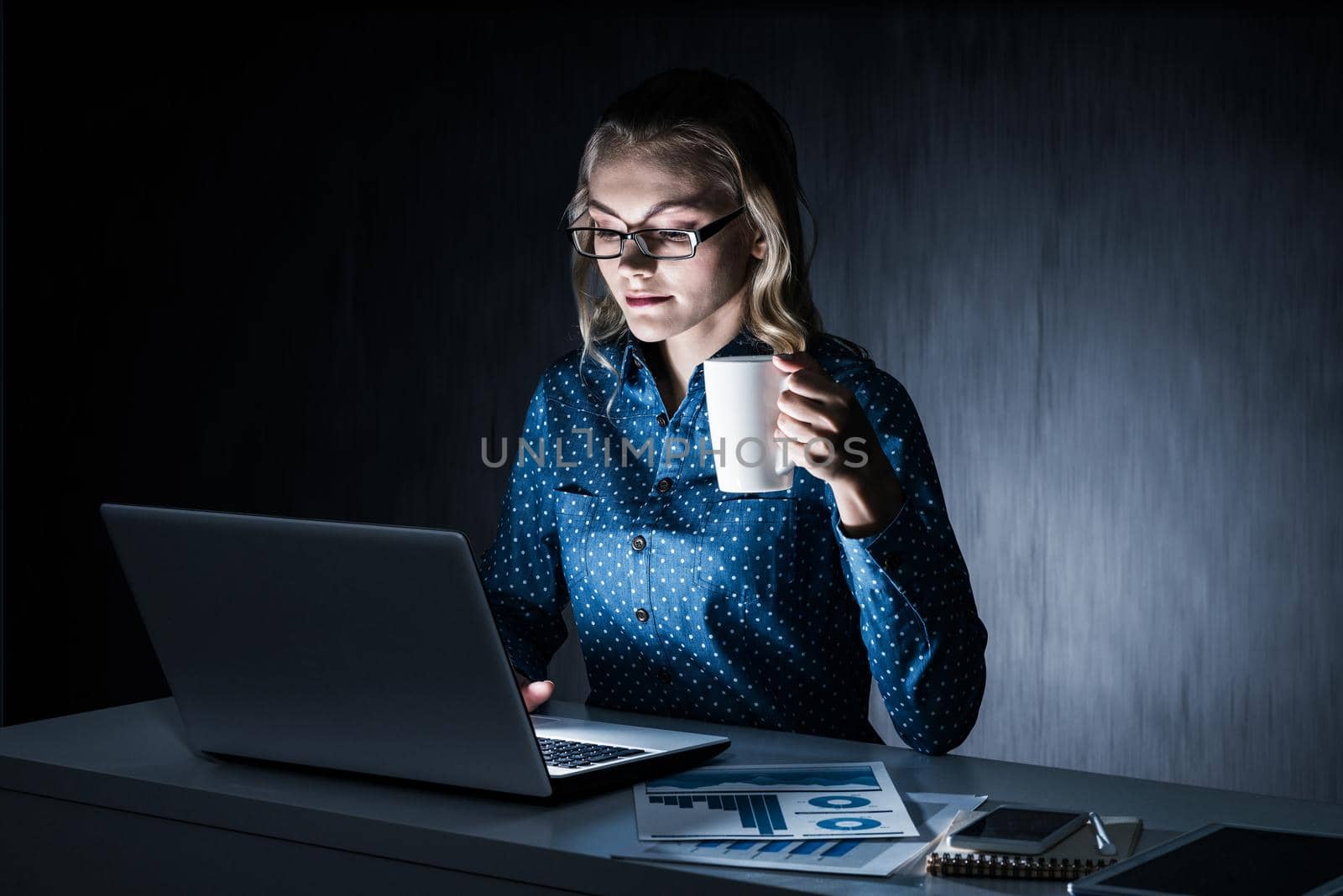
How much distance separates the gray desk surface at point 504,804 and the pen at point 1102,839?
0.04 meters

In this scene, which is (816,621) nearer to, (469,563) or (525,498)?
(525,498)

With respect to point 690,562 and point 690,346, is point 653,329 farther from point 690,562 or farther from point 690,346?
point 690,562

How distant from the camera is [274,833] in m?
1.12

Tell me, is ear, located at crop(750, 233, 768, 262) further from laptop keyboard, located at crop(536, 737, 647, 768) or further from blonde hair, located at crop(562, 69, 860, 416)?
laptop keyboard, located at crop(536, 737, 647, 768)

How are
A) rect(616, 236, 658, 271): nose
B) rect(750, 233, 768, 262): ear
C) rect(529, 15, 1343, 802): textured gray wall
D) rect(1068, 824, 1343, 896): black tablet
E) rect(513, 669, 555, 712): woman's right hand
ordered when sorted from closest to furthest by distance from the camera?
rect(1068, 824, 1343, 896): black tablet
rect(513, 669, 555, 712): woman's right hand
rect(616, 236, 658, 271): nose
rect(750, 233, 768, 262): ear
rect(529, 15, 1343, 802): textured gray wall

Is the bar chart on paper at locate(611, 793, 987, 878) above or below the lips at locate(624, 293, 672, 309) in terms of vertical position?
below

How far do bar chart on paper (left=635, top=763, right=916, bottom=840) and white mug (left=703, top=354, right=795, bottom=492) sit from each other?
266 millimetres

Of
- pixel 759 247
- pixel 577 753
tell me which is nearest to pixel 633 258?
pixel 759 247

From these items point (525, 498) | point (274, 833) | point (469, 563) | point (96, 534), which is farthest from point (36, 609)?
point (469, 563)

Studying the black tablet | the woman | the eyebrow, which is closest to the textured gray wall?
the woman

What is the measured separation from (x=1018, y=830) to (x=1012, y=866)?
0.15 feet

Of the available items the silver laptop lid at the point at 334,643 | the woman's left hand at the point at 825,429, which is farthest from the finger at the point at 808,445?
the silver laptop lid at the point at 334,643

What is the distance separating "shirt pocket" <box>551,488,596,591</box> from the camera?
1.79 meters

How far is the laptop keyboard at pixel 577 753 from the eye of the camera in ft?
3.87
